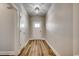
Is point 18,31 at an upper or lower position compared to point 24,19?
lower

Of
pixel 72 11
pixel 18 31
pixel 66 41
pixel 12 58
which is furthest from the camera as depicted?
pixel 18 31

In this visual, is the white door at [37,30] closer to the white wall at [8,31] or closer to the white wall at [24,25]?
the white wall at [24,25]

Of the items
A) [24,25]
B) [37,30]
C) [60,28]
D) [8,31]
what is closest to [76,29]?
[60,28]

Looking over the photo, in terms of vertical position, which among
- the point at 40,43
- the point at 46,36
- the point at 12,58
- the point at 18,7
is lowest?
the point at 12,58

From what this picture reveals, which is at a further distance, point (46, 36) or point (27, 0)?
point (46, 36)

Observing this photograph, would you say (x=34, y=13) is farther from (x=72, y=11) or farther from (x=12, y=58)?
(x=12, y=58)

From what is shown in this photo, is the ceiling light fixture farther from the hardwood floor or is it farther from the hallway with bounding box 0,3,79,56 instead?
the hardwood floor

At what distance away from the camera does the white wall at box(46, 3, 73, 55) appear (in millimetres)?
1394

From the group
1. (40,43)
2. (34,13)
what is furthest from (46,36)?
(34,13)

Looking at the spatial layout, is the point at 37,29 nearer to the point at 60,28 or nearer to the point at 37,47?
the point at 37,47

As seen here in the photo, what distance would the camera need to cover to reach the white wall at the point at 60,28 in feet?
4.57

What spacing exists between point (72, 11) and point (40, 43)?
0.63 metres

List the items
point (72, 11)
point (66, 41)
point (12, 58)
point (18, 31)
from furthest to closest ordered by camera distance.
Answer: point (18, 31), point (66, 41), point (72, 11), point (12, 58)

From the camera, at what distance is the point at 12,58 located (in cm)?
116
